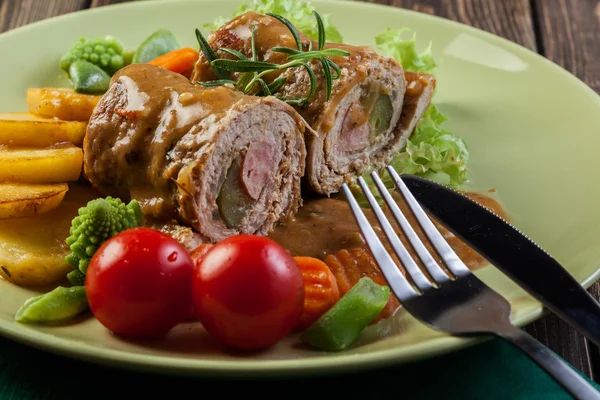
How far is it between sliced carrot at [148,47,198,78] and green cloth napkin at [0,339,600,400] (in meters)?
2.77

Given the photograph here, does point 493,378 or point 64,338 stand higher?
point 64,338

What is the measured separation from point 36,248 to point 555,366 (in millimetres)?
2373

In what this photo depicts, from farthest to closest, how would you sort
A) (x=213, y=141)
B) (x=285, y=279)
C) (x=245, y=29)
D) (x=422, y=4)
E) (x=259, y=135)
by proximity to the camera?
1. (x=422, y=4)
2. (x=245, y=29)
3. (x=259, y=135)
4. (x=213, y=141)
5. (x=285, y=279)

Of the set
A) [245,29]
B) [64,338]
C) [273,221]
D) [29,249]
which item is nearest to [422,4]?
[245,29]

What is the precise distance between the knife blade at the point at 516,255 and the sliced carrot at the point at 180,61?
7.37 ft

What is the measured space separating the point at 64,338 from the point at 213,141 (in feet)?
3.70

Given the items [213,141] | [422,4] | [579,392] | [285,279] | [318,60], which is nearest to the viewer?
[579,392]

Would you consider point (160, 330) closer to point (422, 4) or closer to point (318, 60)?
point (318, 60)

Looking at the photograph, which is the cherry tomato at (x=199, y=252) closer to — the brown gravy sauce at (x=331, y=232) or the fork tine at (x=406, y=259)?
the brown gravy sauce at (x=331, y=232)

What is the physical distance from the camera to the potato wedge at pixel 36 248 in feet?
11.8

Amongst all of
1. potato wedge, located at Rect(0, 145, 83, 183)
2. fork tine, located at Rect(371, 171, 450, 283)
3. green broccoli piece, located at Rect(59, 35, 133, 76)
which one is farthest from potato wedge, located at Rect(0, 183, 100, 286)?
green broccoli piece, located at Rect(59, 35, 133, 76)

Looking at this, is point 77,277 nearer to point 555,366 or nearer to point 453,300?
point 453,300

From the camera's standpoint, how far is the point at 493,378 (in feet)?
10.3

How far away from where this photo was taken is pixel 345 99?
441 cm
